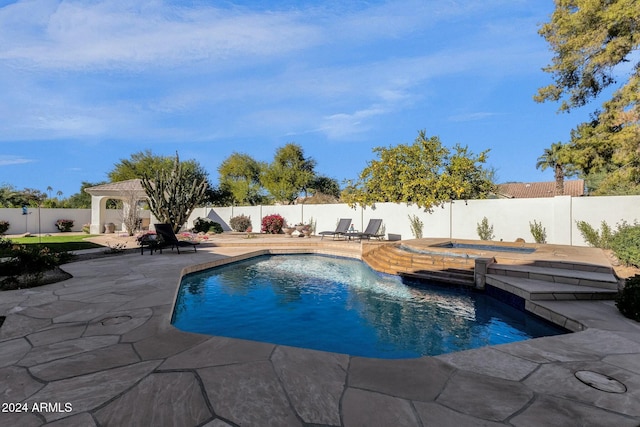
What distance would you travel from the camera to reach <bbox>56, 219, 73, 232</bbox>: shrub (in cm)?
2303

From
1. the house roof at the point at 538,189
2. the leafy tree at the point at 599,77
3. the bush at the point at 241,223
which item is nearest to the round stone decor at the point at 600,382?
the leafy tree at the point at 599,77

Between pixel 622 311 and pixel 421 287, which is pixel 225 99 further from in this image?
pixel 622 311

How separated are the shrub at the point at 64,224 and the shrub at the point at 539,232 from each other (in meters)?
30.5

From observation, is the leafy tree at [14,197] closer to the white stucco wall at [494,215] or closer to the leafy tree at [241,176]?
the white stucco wall at [494,215]

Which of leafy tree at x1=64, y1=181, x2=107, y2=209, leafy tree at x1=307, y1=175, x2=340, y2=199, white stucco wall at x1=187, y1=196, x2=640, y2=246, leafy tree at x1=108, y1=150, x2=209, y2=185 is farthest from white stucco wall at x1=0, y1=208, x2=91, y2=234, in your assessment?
leafy tree at x1=307, y1=175, x2=340, y2=199

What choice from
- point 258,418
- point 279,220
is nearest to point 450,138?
point 279,220

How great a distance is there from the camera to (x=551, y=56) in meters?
15.2

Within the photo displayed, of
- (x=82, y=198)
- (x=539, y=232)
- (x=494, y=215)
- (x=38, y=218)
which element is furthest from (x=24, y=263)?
(x=82, y=198)

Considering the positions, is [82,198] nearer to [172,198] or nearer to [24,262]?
[172,198]

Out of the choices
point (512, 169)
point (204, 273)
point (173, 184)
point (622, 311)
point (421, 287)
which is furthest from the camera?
point (512, 169)

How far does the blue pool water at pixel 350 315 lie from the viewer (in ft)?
13.4

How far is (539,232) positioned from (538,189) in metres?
27.8

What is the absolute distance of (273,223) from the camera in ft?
64.7

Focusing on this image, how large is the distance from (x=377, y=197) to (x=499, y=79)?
25.3 feet
